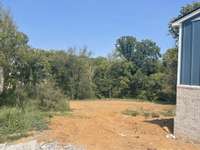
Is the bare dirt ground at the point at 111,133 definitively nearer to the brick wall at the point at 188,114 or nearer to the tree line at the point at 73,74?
the brick wall at the point at 188,114

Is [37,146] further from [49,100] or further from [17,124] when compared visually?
[49,100]

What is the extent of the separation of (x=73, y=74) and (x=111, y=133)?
17614 mm

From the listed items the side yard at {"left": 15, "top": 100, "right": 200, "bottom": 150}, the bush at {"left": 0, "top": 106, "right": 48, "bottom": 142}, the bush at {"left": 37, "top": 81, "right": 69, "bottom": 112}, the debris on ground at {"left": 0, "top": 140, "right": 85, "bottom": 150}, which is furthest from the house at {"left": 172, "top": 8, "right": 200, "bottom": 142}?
the bush at {"left": 37, "top": 81, "right": 69, "bottom": 112}

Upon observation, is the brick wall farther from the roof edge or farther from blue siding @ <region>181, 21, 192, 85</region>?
the roof edge

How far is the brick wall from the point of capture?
1134cm

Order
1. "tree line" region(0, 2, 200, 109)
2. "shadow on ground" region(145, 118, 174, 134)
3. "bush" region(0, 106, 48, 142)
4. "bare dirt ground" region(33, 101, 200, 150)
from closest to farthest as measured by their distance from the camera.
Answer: "bare dirt ground" region(33, 101, 200, 150) → "bush" region(0, 106, 48, 142) → "shadow on ground" region(145, 118, 174, 134) → "tree line" region(0, 2, 200, 109)

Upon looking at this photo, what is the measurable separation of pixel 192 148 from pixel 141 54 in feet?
96.6

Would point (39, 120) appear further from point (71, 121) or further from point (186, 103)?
point (186, 103)

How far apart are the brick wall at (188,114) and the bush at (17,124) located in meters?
4.38

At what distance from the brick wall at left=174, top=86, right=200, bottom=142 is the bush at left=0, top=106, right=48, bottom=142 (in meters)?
4.38

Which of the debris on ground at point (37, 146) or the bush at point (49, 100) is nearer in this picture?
the debris on ground at point (37, 146)

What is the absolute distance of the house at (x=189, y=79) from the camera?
11.4 meters

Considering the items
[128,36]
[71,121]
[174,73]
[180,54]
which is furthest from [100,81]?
[180,54]

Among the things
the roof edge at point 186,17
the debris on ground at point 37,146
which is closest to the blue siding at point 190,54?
the roof edge at point 186,17
